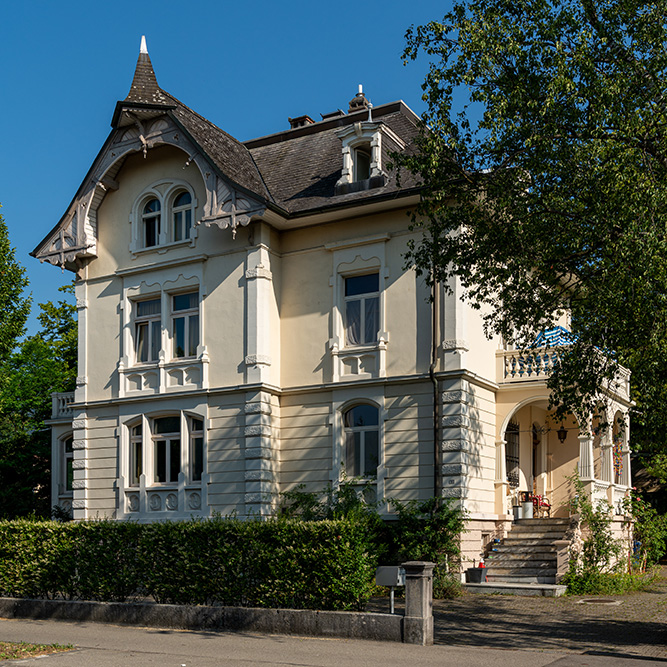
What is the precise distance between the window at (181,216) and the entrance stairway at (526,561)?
1132cm

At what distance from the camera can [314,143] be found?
25.0 meters

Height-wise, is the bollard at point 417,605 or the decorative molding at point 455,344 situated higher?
the decorative molding at point 455,344

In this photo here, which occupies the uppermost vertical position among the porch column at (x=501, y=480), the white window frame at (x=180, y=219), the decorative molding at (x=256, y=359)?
the white window frame at (x=180, y=219)

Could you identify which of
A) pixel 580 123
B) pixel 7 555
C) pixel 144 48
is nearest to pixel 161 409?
pixel 7 555

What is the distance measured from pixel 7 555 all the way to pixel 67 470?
44.7 feet

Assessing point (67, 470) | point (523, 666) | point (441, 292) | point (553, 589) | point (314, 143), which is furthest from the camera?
point (67, 470)

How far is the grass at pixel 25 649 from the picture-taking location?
444 inches

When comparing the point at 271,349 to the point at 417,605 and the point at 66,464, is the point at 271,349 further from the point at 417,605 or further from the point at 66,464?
the point at 66,464

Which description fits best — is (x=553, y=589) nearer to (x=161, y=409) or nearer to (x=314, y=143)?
(x=161, y=409)

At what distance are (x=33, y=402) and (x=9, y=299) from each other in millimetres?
11113

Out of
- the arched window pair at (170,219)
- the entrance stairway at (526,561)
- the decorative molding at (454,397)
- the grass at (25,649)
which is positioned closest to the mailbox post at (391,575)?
the grass at (25,649)

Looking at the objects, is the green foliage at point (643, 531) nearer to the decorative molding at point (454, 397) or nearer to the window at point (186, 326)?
the decorative molding at point (454, 397)

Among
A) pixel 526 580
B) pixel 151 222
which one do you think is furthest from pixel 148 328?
pixel 526 580

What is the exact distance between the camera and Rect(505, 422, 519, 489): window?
23453 mm
